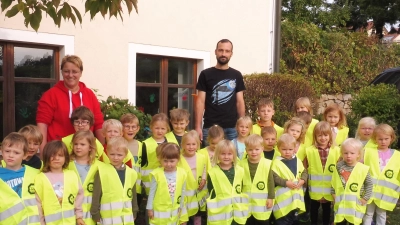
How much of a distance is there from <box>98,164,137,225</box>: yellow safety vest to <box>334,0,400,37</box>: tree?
77.9ft

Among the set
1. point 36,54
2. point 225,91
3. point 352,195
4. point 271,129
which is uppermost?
point 36,54

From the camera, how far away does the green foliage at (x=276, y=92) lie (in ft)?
29.6

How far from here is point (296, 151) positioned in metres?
5.55

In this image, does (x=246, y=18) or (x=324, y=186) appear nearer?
(x=324, y=186)

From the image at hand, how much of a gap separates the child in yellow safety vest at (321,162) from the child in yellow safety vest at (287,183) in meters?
0.34

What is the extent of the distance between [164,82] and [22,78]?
2627 mm

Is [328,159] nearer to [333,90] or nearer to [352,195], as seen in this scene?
[352,195]

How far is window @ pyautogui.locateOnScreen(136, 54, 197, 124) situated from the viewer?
8.37 metres

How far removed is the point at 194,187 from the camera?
5039 millimetres

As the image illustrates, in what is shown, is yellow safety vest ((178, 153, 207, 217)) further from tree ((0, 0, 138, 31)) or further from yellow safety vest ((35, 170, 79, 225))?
tree ((0, 0, 138, 31))

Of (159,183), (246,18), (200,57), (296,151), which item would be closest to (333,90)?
(246,18)

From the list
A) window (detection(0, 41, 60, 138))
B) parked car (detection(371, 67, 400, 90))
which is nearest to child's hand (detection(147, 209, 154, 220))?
window (detection(0, 41, 60, 138))

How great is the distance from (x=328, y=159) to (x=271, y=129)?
752 millimetres

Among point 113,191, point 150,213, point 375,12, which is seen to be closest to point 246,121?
point 150,213
